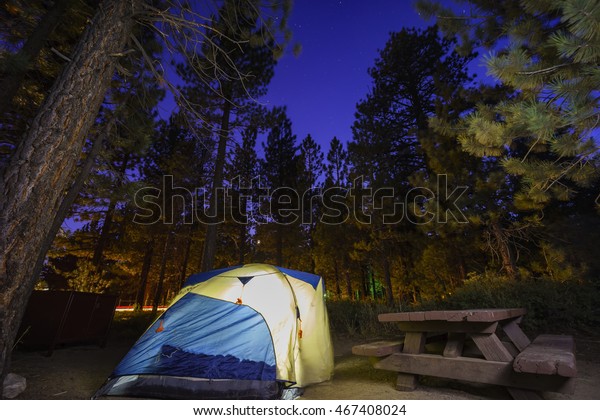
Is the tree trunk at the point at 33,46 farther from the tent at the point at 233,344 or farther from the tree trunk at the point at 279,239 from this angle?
the tree trunk at the point at 279,239

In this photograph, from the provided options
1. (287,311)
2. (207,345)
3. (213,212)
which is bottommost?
(207,345)

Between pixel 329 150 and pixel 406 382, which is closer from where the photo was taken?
pixel 406 382

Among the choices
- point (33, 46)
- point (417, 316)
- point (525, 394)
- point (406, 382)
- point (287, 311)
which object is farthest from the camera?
point (33, 46)

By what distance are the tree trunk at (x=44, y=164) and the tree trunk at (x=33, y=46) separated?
2608 millimetres

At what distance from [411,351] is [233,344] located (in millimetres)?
2107

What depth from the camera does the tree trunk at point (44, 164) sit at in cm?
268

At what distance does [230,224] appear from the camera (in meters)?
20.2

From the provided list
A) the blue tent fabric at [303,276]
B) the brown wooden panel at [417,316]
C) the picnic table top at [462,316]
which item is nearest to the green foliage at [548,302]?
the picnic table top at [462,316]

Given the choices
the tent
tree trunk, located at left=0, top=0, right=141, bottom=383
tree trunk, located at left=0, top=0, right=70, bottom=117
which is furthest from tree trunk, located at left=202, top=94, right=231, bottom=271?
tree trunk, located at left=0, top=0, right=141, bottom=383

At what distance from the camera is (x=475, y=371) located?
8.99 feet

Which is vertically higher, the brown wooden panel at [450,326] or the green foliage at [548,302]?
the green foliage at [548,302]

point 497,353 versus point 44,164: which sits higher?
point 44,164

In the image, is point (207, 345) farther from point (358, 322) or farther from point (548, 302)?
point (548, 302)

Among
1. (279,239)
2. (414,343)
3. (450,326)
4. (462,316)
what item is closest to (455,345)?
(450,326)
